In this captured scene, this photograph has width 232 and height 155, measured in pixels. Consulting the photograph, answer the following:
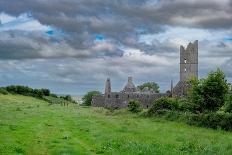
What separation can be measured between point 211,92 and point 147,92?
2576 inches

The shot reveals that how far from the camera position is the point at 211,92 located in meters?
65.1

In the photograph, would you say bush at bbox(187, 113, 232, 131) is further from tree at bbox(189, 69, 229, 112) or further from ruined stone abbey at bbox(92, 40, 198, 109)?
ruined stone abbey at bbox(92, 40, 198, 109)

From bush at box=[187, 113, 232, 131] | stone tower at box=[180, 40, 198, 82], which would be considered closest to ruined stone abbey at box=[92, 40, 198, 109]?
stone tower at box=[180, 40, 198, 82]

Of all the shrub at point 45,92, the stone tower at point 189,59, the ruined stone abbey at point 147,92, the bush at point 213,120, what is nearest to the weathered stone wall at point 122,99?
the ruined stone abbey at point 147,92

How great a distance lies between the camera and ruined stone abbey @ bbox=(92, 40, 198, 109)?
114181 mm

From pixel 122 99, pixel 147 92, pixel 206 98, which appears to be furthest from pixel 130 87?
pixel 206 98

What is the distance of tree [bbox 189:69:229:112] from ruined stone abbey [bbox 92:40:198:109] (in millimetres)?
41078

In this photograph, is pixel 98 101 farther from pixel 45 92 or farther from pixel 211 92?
pixel 211 92

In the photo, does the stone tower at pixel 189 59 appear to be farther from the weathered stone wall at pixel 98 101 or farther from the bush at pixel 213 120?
the bush at pixel 213 120

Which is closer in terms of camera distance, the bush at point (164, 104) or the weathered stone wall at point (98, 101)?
the bush at point (164, 104)

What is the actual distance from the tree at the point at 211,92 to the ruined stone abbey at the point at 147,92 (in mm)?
41078

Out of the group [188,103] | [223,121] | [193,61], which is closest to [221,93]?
[188,103]

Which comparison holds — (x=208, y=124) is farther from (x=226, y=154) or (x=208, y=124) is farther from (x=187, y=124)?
(x=226, y=154)

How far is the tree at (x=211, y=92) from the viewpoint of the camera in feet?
212
